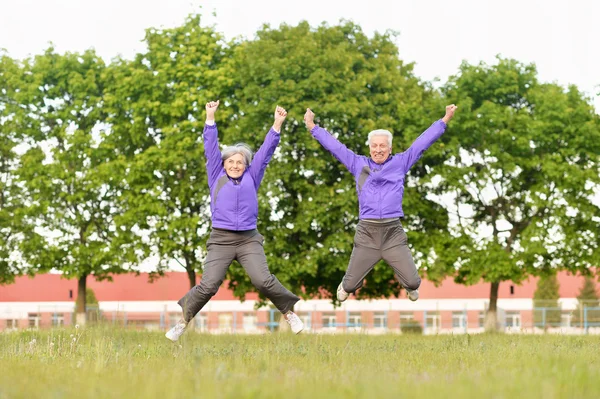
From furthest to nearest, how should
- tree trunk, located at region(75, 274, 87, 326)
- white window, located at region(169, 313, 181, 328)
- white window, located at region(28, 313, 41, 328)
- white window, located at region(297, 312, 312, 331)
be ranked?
1. white window, located at region(297, 312, 312, 331)
2. white window, located at region(169, 313, 181, 328)
3. tree trunk, located at region(75, 274, 87, 326)
4. white window, located at region(28, 313, 41, 328)

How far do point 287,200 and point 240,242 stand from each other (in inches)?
807

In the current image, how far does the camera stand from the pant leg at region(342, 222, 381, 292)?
10789mm

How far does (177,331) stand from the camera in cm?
1032

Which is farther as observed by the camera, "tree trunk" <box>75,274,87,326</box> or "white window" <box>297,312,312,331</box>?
"white window" <box>297,312,312,331</box>

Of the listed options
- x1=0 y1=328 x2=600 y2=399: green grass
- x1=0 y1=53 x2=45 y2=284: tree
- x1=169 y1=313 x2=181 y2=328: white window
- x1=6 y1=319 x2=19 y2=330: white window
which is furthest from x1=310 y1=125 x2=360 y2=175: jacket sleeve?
x1=169 y1=313 x2=181 y2=328: white window

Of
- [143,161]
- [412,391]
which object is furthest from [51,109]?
[412,391]

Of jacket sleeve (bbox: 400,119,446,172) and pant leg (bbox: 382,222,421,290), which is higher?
jacket sleeve (bbox: 400,119,446,172)

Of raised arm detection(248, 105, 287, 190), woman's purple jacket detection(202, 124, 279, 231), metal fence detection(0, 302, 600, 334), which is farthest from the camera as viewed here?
metal fence detection(0, 302, 600, 334)

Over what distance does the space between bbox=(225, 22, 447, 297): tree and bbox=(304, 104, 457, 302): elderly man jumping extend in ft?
58.8

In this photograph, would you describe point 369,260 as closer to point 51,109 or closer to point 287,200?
point 287,200

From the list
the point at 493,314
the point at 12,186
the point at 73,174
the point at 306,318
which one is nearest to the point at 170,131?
the point at 73,174

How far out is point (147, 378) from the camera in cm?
586

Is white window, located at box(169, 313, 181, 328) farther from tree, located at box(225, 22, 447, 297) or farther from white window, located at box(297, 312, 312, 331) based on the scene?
tree, located at box(225, 22, 447, 297)

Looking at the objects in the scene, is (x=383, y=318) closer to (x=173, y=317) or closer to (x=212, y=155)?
(x=173, y=317)
